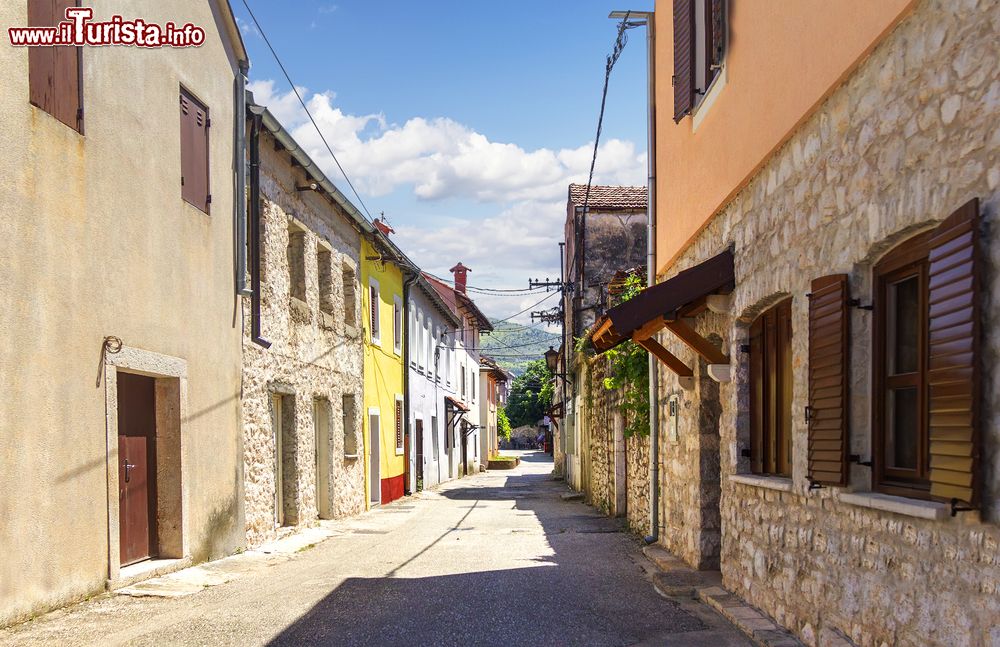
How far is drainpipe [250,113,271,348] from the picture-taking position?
11.3 meters

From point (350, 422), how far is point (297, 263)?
4.00 meters

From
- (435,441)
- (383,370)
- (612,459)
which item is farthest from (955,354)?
(435,441)

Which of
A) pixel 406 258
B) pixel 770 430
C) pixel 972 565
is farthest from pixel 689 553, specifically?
pixel 406 258

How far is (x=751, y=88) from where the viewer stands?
271 inches

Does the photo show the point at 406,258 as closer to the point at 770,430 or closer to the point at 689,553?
the point at 689,553

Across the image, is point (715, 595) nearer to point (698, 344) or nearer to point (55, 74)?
point (698, 344)

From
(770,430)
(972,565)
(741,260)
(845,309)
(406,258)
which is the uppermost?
(406,258)

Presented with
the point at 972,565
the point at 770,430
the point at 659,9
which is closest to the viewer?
the point at 972,565

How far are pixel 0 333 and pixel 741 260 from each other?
18.0 feet

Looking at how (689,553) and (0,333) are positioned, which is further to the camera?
(689,553)

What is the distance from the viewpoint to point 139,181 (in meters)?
8.36

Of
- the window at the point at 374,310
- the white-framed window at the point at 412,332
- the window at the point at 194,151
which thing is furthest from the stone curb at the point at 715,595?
the white-framed window at the point at 412,332

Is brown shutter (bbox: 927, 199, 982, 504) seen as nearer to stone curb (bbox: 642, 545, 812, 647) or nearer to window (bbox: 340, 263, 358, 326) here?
stone curb (bbox: 642, 545, 812, 647)

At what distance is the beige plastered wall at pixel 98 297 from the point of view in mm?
6414
